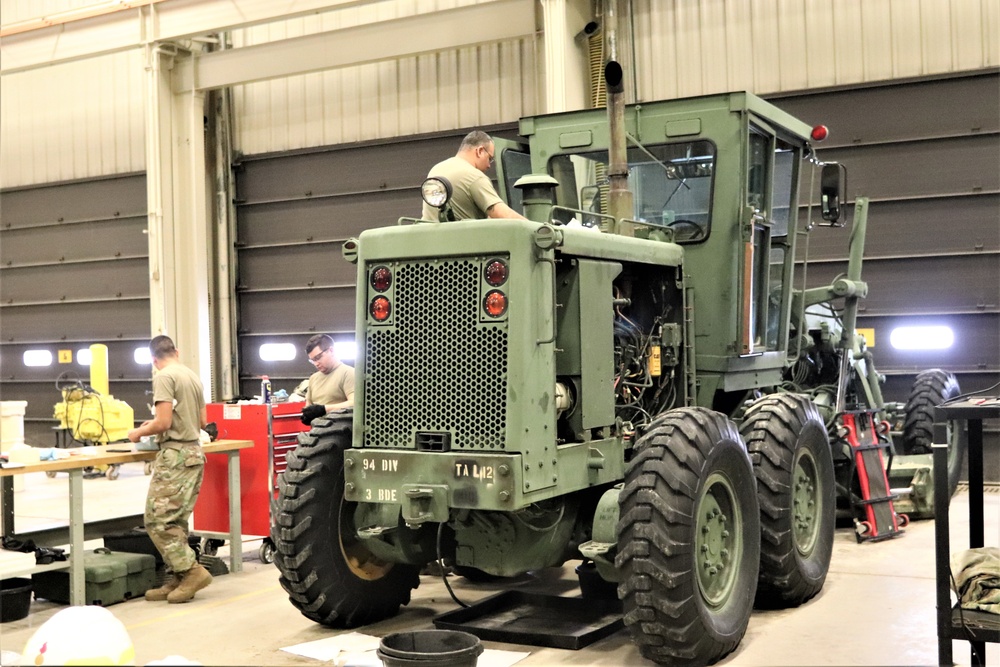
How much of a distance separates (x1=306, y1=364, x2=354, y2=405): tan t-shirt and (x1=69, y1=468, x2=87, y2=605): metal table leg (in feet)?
7.17

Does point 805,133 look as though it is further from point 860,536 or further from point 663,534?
point 663,534

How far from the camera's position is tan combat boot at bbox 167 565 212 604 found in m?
6.84

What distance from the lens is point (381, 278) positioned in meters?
5.24

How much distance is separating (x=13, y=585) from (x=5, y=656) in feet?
5.93

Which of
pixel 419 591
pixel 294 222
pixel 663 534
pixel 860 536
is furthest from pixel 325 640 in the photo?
pixel 294 222

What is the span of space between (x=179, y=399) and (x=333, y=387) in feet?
5.50

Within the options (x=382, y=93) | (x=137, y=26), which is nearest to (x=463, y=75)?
(x=382, y=93)

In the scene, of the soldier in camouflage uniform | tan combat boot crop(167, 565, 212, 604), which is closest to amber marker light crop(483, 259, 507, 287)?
the soldier in camouflage uniform

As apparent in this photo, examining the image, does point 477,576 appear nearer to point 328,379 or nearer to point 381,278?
point 328,379

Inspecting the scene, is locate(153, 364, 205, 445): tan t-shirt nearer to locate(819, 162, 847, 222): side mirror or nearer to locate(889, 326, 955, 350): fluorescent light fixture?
locate(819, 162, 847, 222): side mirror

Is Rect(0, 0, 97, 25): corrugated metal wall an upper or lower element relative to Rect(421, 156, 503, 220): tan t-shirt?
upper

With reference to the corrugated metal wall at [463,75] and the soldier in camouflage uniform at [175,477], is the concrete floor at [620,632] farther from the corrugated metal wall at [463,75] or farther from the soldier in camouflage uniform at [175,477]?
the corrugated metal wall at [463,75]

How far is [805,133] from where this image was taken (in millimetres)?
7172

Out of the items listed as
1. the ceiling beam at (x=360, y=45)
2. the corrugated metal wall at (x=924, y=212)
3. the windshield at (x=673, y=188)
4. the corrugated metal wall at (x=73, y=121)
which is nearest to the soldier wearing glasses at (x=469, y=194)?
the windshield at (x=673, y=188)
